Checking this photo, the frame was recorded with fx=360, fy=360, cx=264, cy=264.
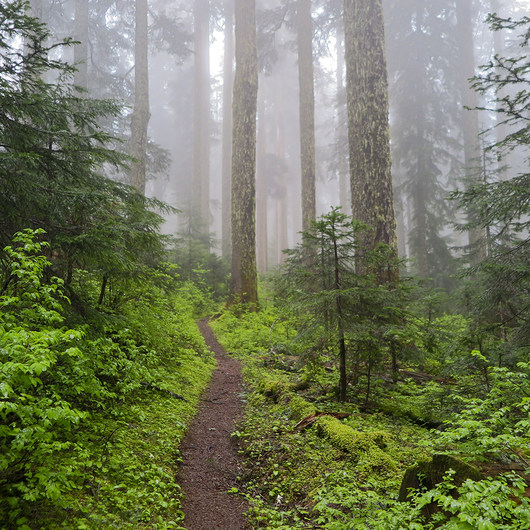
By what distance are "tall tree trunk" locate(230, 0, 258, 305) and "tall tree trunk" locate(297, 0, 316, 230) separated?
329 cm

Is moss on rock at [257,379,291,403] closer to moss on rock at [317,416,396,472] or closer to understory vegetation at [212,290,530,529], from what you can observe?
understory vegetation at [212,290,530,529]

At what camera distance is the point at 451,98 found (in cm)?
2438

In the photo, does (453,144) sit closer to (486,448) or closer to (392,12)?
(392,12)

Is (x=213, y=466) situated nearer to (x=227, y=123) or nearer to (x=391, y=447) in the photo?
(x=391, y=447)

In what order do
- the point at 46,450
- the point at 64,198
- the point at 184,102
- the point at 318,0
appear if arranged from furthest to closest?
the point at 184,102 < the point at 318,0 < the point at 64,198 < the point at 46,450

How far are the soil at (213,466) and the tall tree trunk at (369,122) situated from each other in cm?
399

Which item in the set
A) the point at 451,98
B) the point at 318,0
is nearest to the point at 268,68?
the point at 318,0

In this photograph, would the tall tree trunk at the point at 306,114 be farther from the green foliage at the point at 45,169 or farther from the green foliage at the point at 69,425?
the green foliage at the point at 45,169

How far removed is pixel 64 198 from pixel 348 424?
4.26 metres

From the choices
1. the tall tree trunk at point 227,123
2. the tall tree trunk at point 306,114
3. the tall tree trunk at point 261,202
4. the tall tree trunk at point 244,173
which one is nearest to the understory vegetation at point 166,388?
the tall tree trunk at point 244,173

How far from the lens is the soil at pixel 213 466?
10.1 ft

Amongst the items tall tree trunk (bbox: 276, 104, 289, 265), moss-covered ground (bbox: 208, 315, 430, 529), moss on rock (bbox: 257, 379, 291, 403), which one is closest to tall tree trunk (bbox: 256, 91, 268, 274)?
tall tree trunk (bbox: 276, 104, 289, 265)

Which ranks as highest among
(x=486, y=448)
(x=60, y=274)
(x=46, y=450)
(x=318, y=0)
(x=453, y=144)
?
(x=318, y=0)

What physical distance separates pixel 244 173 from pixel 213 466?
10.8 m
